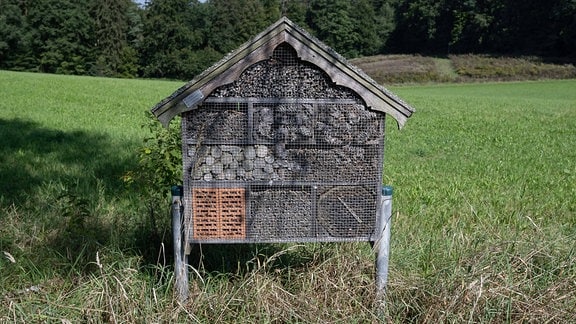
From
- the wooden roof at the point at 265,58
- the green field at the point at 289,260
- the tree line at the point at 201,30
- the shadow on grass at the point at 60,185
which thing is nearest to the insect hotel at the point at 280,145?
the wooden roof at the point at 265,58

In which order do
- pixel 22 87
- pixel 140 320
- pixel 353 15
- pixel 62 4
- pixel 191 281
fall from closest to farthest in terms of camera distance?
1. pixel 140 320
2. pixel 191 281
3. pixel 22 87
4. pixel 62 4
5. pixel 353 15

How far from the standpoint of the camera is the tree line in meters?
60.4

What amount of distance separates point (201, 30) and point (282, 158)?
69.2 meters

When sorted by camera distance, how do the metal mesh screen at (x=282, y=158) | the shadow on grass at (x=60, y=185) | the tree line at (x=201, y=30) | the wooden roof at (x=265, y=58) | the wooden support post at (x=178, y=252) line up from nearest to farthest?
1. the wooden roof at (x=265, y=58)
2. the metal mesh screen at (x=282, y=158)
3. the wooden support post at (x=178, y=252)
4. the shadow on grass at (x=60, y=185)
5. the tree line at (x=201, y=30)

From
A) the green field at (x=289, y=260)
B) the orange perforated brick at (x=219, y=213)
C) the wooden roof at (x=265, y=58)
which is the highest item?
the wooden roof at (x=265, y=58)

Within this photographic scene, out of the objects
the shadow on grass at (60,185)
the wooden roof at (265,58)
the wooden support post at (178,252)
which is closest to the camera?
the wooden roof at (265,58)

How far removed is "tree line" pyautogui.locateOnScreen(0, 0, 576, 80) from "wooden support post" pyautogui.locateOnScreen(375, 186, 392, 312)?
195 feet

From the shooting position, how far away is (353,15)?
80938 millimetres

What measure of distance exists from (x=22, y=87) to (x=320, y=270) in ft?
82.2

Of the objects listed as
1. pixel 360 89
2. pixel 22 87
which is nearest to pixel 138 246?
pixel 360 89

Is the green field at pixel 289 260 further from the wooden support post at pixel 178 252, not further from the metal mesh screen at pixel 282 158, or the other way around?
the metal mesh screen at pixel 282 158

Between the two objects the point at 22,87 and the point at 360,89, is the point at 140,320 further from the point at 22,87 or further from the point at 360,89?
the point at 22,87

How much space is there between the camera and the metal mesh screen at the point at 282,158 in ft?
11.4

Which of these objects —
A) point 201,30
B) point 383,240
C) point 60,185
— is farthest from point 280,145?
point 201,30
